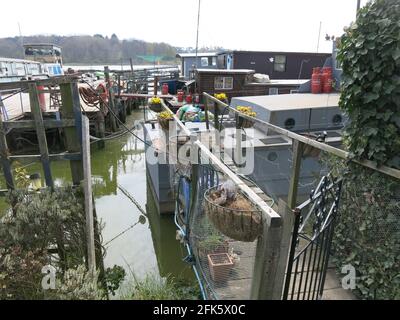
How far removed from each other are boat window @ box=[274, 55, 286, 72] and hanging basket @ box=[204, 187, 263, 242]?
1952 centimetres

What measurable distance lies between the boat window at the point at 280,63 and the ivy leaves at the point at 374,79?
1886 centimetres

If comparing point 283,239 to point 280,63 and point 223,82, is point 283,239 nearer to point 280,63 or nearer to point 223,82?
point 223,82

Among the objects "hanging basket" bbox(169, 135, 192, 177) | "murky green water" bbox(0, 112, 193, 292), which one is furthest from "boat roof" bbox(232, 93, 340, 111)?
"murky green water" bbox(0, 112, 193, 292)

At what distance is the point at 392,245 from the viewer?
9.20ft

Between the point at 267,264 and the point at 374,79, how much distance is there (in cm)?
162

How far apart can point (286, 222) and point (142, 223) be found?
6698 mm

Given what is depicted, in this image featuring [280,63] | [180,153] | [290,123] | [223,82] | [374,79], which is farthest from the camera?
[280,63]

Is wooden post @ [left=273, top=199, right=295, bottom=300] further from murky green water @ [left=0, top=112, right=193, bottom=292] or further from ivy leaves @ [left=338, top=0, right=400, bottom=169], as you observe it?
murky green water @ [left=0, top=112, right=193, bottom=292]

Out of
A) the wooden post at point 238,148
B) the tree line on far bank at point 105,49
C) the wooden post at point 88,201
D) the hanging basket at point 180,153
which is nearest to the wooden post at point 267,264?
the hanging basket at point 180,153

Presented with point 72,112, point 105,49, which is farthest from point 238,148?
point 105,49

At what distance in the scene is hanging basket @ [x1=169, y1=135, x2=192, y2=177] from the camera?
184 inches

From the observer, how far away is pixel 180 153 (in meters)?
5.03

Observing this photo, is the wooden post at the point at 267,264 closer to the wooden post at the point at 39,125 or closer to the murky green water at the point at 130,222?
the wooden post at the point at 39,125
